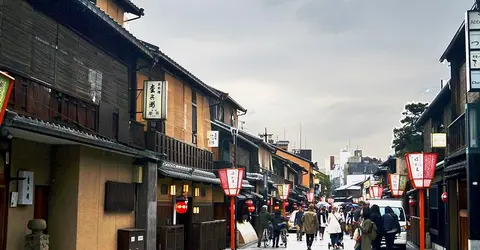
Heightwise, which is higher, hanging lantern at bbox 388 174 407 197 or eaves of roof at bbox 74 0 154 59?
eaves of roof at bbox 74 0 154 59

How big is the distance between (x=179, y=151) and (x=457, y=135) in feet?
34.1

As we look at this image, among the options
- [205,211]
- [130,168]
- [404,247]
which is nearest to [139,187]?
[130,168]

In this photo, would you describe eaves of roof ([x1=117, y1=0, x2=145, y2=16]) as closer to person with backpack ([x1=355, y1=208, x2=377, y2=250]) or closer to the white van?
person with backpack ([x1=355, y1=208, x2=377, y2=250])

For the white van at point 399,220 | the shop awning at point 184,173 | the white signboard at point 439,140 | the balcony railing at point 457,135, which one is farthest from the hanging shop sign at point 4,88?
the white van at point 399,220

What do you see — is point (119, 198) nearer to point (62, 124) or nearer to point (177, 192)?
point (62, 124)

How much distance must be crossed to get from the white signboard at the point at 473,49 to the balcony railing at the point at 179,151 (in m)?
9.82

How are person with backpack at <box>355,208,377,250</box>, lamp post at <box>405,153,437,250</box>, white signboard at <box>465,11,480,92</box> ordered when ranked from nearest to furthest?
white signboard at <box>465,11,480,92</box> → lamp post at <box>405,153,437,250</box> → person with backpack at <box>355,208,377,250</box>

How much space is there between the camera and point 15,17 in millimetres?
12312

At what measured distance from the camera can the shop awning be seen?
68.5 feet

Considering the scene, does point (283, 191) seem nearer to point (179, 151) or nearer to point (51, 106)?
point (179, 151)

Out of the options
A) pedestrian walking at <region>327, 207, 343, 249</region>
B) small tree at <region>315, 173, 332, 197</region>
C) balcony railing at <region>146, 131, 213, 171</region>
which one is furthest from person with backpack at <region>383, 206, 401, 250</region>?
small tree at <region>315, 173, 332, 197</region>

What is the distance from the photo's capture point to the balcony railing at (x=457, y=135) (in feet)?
66.3

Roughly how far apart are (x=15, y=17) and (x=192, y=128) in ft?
49.9

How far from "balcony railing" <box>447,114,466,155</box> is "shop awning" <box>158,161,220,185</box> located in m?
9.59
